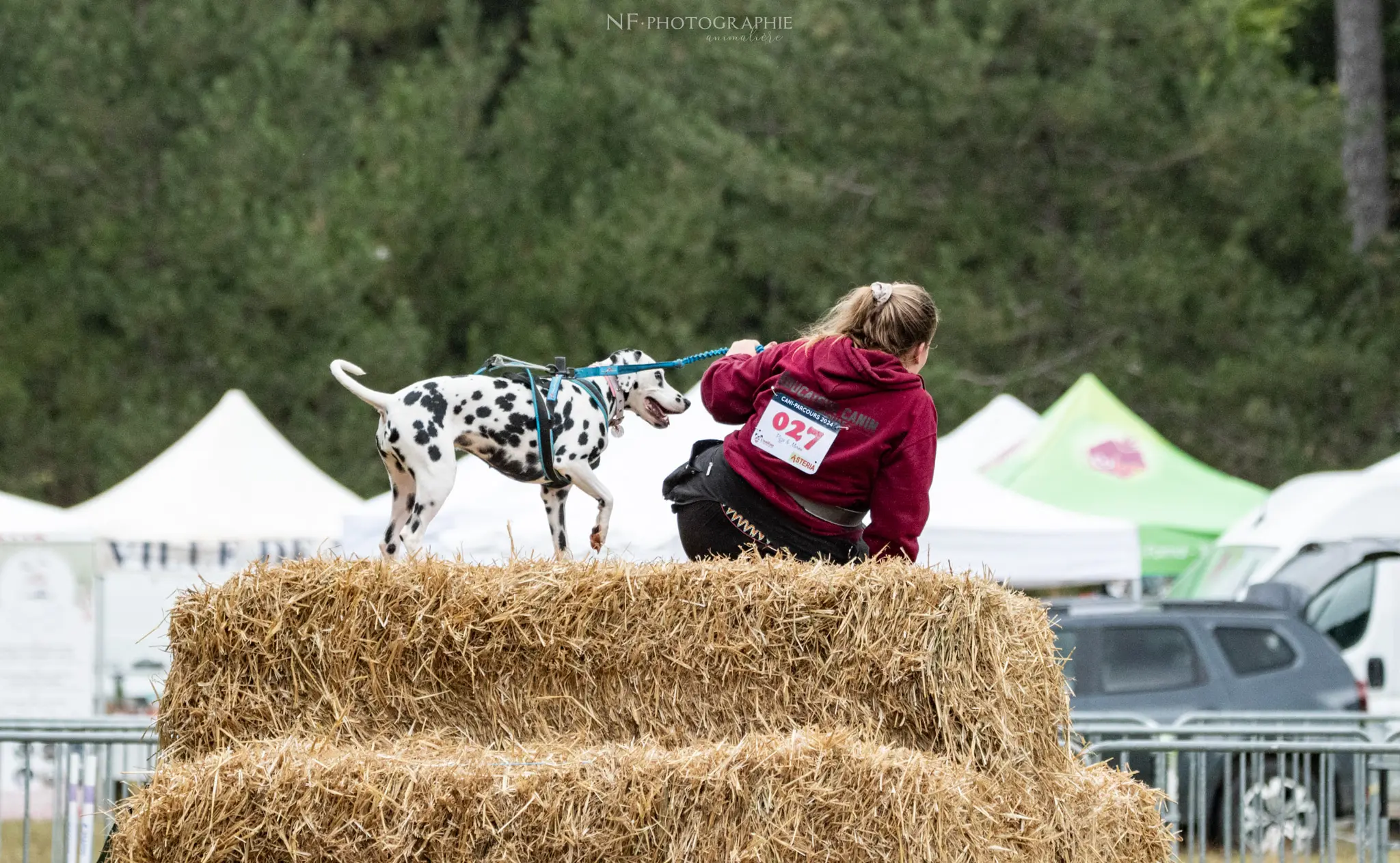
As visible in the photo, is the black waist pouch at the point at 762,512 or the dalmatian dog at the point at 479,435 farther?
the dalmatian dog at the point at 479,435

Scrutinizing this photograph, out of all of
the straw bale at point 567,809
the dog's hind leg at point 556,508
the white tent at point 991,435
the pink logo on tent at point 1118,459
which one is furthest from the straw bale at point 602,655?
the white tent at point 991,435

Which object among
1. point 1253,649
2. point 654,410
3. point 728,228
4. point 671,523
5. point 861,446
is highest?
point 728,228

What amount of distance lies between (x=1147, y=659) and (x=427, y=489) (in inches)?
268

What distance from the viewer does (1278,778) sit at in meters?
7.25

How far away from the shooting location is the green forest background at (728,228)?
20.1 meters

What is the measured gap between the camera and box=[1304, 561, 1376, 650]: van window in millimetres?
11773

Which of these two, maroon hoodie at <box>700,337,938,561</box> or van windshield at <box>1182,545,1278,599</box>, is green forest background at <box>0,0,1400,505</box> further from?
maroon hoodie at <box>700,337,938,561</box>

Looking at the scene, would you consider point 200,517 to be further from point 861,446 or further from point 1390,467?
point 861,446

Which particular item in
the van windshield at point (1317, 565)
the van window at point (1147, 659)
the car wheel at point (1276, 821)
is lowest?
the car wheel at point (1276, 821)

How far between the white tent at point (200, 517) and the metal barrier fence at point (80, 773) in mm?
3665

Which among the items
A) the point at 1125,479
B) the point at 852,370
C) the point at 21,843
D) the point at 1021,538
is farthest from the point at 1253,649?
the point at 21,843

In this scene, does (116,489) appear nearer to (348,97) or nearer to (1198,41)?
(348,97)

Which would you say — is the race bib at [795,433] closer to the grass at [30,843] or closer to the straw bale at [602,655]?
the straw bale at [602,655]

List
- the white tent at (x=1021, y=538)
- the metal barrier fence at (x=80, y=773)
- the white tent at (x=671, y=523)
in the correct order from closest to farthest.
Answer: the metal barrier fence at (x=80, y=773), the white tent at (x=671, y=523), the white tent at (x=1021, y=538)
